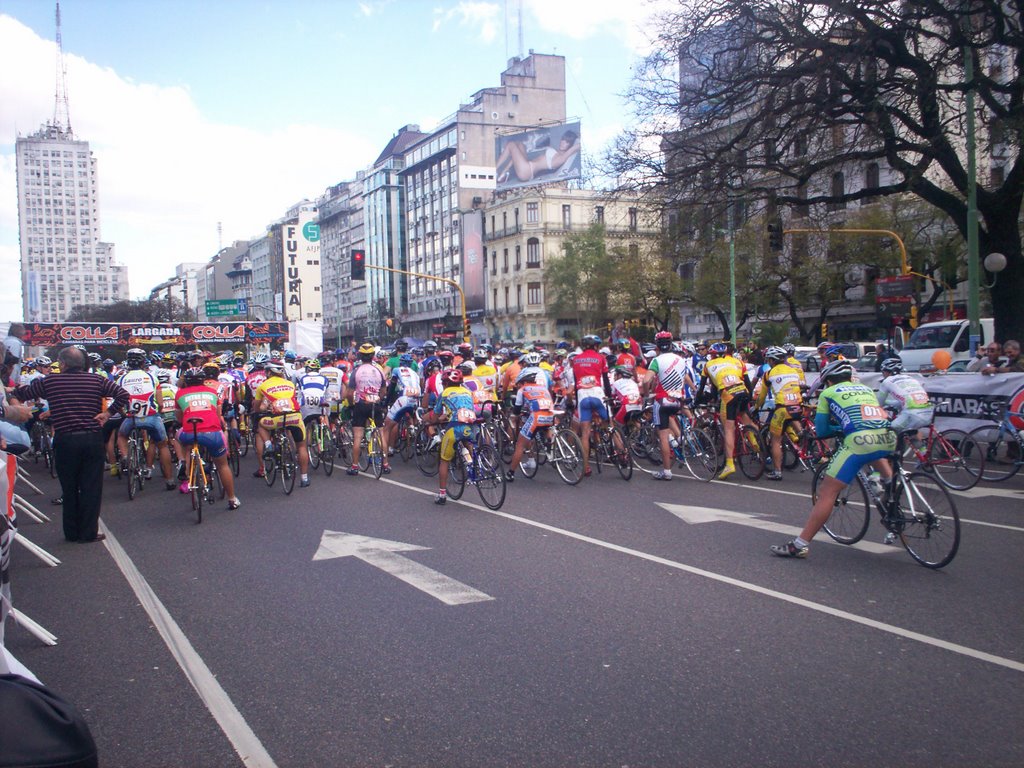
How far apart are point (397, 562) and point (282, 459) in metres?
4.98

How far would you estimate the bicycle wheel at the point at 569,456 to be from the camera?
12.0 meters

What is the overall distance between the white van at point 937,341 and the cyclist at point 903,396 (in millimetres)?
19320

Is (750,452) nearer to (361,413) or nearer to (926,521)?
(926,521)

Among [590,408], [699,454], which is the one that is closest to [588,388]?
[590,408]

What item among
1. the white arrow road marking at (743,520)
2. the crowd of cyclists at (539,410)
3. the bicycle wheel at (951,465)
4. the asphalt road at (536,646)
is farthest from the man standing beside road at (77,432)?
the bicycle wheel at (951,465)

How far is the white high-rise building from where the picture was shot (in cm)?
17900

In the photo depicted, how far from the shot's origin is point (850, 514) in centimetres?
771

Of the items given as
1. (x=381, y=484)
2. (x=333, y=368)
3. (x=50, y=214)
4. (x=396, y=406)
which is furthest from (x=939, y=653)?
(x=50, y=214)

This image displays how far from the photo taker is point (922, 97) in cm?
1630

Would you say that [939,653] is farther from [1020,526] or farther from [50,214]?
[50,214]

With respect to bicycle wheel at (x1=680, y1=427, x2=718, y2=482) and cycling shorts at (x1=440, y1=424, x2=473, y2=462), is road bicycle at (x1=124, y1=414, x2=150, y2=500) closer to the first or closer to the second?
cycling shorts at (x1=440, y1=424, x2=473, y2=462)

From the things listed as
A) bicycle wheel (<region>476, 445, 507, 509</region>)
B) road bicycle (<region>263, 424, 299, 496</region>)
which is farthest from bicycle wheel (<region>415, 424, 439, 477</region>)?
bicycle wheel (<region>476, 445, 507, 509</region>)

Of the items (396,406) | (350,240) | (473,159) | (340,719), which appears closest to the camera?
(340,719)

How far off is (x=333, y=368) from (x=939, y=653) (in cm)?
1299
